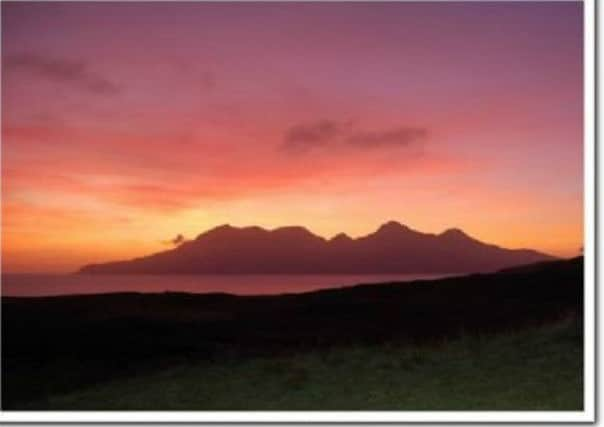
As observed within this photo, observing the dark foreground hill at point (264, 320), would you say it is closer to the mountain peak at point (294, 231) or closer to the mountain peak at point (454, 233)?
the mountain peak at point (454, 233)

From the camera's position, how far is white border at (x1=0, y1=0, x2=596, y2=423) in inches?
198

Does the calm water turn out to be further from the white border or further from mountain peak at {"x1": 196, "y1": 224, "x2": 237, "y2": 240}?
the white border

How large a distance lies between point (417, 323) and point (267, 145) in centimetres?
161

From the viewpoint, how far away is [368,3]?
583 cm

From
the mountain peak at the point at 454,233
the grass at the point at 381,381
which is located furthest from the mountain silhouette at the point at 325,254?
the grass at the point at 381,381

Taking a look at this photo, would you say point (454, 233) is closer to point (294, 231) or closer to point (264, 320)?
point (294, 231)

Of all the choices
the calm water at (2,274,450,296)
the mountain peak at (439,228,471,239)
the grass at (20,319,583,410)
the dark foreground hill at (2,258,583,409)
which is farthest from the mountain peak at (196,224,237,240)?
the mountain peak at (439,228,471,239)

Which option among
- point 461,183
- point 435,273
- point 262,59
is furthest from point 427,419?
point 262,59

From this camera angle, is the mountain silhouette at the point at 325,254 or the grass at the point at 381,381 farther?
the mountain silhouette at the point at 325,254

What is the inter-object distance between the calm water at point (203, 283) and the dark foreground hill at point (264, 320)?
0.18ft

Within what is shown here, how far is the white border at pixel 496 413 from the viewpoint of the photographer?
5035mm

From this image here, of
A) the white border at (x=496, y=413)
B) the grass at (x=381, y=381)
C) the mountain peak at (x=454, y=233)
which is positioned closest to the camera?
the white border at (x=496, y=413)

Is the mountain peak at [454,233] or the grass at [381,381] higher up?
the mountain peak at [454,233]

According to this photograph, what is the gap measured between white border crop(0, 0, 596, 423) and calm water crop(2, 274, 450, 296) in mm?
873
